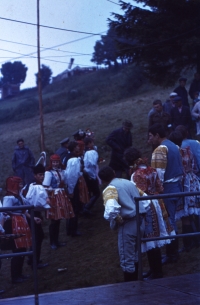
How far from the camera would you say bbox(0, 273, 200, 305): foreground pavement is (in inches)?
236

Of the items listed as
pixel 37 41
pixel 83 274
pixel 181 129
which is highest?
pixel 37 41

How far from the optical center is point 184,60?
760 inches

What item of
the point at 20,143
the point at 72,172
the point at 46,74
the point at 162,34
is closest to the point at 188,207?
the point at 72,172

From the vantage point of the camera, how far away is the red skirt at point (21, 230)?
7.21 m

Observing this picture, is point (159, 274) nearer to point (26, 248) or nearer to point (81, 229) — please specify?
point (26, 248)

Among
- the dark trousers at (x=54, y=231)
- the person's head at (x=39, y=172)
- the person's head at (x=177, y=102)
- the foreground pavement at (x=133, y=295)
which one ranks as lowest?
the foreground pavement at (x=133, y=295)

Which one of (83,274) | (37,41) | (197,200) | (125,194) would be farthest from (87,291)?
(37,41)

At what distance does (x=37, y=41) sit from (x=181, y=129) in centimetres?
1569

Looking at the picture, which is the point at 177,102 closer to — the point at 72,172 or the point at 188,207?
the point at 72,172

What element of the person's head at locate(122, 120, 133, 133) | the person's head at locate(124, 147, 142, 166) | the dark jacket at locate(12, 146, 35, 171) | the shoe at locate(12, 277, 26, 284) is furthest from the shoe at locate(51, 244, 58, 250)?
the dark jacket at locate(12, 146, 35, 171)

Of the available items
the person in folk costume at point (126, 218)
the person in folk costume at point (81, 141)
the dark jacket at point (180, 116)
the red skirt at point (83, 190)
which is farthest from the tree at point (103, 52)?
the person in folk costume at point (126, 218)

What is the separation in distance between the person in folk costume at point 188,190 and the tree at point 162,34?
33.3ft

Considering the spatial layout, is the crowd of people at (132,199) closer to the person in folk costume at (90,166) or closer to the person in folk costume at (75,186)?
the person in folk costume at (75,186)

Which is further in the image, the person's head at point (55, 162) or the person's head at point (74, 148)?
the person's head at point (74, 148)
